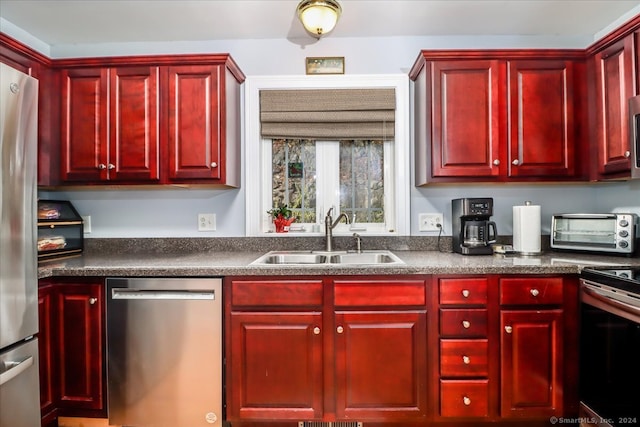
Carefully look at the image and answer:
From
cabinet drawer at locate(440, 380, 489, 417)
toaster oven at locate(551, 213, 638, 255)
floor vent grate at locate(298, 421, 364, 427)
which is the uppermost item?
toaster oven at locate(551, 213, 638, 255)

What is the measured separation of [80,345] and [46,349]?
147 mm

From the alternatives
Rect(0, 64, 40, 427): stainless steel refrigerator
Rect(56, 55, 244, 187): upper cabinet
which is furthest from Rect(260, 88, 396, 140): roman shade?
Rect(0, 64, 40, 427): stainless steel refrigerator

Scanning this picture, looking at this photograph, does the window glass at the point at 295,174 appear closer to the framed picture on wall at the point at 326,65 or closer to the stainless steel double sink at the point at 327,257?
the stainless steel double sink at the point at 327,257

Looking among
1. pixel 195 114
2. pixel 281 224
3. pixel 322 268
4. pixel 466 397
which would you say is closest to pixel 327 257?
pixel 281 224

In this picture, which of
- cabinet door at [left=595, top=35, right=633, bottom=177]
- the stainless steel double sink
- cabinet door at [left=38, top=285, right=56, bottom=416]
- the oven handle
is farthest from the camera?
the stainless steel double sink

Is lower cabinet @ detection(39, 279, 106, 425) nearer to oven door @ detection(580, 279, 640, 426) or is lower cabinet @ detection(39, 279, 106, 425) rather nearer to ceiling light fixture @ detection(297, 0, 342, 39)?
ceiling light fixture @ detection(297, 0, 342, 39)

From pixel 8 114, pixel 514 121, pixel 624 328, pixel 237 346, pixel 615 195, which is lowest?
pixel 237 346

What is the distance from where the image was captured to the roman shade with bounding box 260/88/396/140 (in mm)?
2324

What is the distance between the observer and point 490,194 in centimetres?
234

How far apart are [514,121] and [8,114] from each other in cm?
236

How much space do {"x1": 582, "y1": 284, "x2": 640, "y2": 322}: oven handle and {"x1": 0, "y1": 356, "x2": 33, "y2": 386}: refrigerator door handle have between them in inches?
93.4

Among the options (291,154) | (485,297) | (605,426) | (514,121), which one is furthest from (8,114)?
(605,426)

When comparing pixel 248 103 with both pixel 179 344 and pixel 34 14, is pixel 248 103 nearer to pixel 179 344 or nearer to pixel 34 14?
pixel 34 14

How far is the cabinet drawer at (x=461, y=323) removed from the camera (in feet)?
5.64
